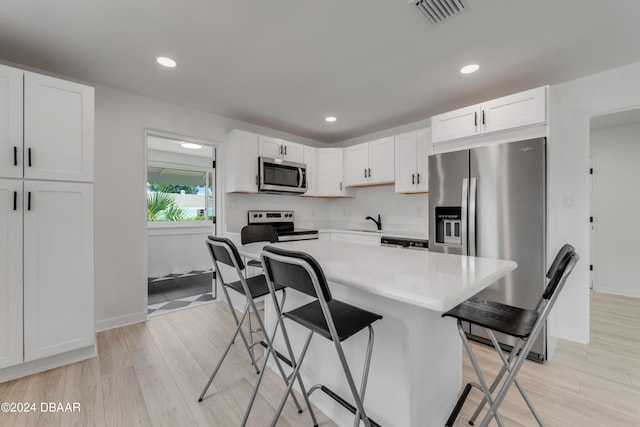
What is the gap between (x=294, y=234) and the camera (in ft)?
12.0


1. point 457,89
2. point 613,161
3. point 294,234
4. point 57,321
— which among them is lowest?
point 57,321

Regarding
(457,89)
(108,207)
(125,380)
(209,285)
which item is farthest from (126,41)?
(209,285)

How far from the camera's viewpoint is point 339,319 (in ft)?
4.08

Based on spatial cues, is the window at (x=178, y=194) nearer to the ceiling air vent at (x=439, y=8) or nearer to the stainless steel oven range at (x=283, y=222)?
the stainless steel oven range at (x=283, y=222)

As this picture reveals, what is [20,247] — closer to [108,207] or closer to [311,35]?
[108,207]

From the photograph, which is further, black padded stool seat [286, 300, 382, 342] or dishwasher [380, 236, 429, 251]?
dishwasher [380, 236, 429, 251]

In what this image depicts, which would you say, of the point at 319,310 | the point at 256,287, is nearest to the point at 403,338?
the point at 319,310

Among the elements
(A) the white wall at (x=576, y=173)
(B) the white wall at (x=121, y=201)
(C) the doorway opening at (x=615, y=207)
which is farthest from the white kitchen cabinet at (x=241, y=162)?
(C) the doorway opening at (x=615, y=207)

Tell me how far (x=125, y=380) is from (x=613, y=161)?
19.9ft

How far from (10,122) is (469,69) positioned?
11.5 ft

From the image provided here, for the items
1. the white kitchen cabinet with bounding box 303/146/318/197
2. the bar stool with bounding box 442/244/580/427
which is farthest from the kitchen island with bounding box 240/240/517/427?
the white kitchen cabinet with bounding box 303/146/318/197

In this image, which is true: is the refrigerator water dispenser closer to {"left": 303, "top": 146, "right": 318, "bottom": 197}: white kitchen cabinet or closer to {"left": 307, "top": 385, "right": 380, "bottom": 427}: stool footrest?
{"left": 307, "top": 385, "right": 380, "bottom": 427}: stool footrest

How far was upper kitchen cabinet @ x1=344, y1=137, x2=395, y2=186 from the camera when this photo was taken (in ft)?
12.1

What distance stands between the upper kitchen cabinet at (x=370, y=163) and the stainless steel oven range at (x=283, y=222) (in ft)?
3.37
